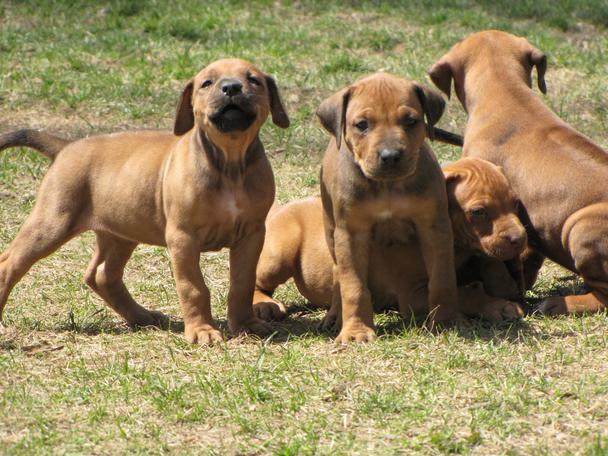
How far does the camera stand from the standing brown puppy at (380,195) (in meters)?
6.33

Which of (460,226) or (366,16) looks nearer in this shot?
(460,226)

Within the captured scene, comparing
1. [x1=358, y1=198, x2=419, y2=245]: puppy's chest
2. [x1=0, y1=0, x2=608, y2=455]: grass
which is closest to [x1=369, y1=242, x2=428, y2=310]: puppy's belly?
[x1=358, y1=198, x2=419, y2=245]: puppy's chest

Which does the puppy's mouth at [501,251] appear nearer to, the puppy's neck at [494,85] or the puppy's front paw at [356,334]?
the puppy's front paw at [356,334]

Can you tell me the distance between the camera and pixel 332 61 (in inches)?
496

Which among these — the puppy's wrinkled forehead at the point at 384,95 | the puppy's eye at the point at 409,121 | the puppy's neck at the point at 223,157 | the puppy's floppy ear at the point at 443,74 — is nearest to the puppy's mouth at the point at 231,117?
the puppy's neck at the point at 223,157

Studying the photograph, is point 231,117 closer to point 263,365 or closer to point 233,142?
point 233,142

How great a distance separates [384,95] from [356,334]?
1.32m

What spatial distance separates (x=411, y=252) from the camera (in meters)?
6.93

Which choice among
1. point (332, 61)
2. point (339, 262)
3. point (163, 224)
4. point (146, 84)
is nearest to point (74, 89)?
point (146, 84)

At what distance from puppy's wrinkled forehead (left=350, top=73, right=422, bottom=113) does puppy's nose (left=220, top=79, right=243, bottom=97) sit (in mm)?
628

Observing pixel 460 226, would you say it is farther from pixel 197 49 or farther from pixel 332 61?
pixel 197 49

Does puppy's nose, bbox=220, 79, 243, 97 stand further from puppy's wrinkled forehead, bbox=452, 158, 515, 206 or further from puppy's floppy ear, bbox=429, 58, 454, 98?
puppy's floppy ear, bbox=429, 58, 454, 98

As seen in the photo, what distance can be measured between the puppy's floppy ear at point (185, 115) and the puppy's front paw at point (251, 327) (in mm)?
1178

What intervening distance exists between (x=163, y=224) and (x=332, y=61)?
603cm
